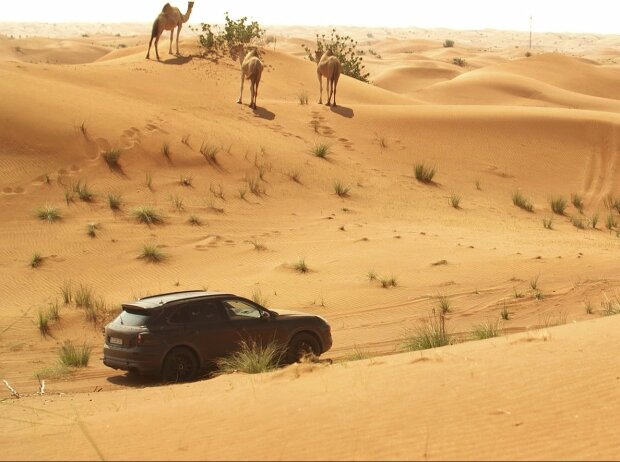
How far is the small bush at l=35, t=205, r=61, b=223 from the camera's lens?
→ 2439 cm

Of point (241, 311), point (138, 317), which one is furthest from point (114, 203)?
point (138, 317)

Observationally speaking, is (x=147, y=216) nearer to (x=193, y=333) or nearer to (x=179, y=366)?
(x=193, y=333)

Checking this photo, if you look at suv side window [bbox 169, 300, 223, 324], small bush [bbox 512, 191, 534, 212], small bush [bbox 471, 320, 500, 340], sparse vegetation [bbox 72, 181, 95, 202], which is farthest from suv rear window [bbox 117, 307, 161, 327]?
small bush [bbox 512, 191, 534, 212]

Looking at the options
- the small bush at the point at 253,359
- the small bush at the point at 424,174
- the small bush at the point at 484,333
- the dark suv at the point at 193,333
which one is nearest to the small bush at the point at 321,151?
the small bush at the point at 424,174

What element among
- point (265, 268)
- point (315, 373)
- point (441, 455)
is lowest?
point (265, 268)

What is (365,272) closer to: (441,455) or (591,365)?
(591,365)

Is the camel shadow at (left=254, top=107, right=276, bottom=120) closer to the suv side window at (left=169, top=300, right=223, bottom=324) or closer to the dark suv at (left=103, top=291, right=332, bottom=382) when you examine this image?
the dark suv at (left=103, top=291, right=332, bottom=382)

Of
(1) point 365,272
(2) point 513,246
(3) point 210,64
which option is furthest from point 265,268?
(3) point 210,64

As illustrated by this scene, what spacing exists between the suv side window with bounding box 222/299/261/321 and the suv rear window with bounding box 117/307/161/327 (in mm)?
1195

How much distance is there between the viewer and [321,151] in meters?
31.4

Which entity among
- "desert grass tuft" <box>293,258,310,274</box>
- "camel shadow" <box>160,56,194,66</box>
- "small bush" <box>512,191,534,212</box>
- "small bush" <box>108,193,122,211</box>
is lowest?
"desert grass tuft" <box>293,258,310,274</box>

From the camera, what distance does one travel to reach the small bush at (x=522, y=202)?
29.8 metres

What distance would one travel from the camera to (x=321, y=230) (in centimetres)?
2533

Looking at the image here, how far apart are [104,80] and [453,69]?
48.1 m
